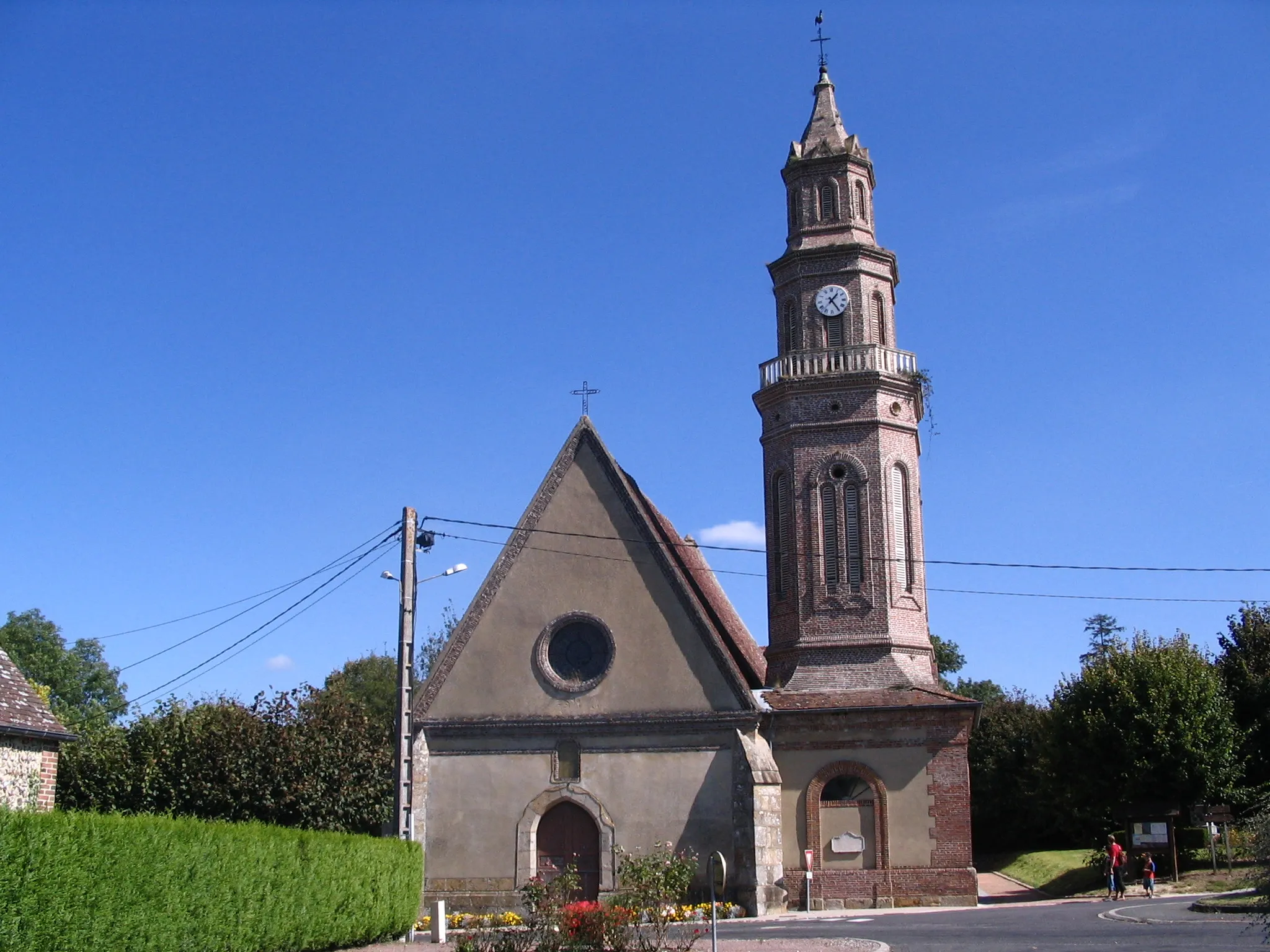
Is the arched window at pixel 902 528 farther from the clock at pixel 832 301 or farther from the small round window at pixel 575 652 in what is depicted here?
the small round window at pixel 575 652

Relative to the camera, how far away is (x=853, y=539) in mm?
33031

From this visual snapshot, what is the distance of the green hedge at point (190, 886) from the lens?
13.4 meters

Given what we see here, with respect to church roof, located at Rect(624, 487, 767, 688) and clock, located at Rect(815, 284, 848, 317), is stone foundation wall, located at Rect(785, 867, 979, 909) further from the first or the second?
clock, located at Rect(815, 284, 848, 317)

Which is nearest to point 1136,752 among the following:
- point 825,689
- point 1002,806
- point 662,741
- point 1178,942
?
point 825,689

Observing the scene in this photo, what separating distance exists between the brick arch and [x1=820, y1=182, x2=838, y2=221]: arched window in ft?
49.6

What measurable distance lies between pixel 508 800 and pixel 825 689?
27.2 ft

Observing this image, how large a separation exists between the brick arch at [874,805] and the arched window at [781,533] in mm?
5257

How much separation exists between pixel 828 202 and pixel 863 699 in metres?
14.1

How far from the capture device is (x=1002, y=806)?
51.2 m

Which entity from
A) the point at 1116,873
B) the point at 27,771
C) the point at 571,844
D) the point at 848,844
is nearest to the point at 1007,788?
the point at 1116,873

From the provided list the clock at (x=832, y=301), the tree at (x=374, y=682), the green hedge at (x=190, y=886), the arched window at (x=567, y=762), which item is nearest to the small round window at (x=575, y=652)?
the arched window at (x=567, y=762)

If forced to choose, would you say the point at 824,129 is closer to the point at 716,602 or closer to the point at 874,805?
the point at 716,602

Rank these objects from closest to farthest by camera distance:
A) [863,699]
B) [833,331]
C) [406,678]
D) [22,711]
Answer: [22,711]
[406,678]
[863,699]
[833,331]

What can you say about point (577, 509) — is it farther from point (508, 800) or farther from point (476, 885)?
point (476, 885)
